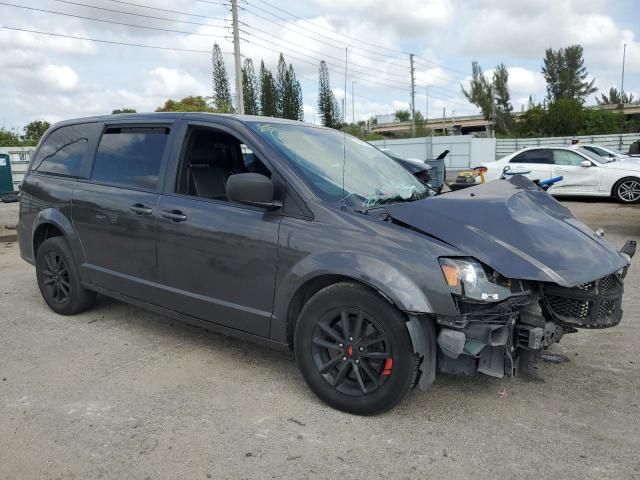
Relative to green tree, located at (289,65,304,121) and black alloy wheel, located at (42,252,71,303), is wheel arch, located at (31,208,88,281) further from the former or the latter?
green tree, located at (289,65,304,121)

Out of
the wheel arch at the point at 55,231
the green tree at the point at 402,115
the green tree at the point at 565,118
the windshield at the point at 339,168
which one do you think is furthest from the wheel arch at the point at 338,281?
the green tree at the point at 402,115

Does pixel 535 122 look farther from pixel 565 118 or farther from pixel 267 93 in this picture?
pixel 267 93

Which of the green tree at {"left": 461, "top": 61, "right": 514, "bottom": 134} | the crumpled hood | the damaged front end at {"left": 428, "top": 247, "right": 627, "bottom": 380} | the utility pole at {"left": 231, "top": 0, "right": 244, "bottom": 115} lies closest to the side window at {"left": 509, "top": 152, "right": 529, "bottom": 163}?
the crumpled hood

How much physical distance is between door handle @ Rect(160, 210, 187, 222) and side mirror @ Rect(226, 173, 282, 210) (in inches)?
24.5

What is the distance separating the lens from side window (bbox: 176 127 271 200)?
3.84 metres

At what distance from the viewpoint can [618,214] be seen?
1135 centimetres

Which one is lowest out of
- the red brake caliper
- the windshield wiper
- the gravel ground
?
the gravel ground

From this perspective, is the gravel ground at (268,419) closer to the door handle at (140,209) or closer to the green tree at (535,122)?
the door handle at (140,209)

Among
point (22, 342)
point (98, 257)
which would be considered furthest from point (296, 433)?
point (22, 342)

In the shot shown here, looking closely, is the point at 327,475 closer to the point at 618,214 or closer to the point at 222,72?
the point at 618,214

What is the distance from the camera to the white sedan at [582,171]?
1292 centimetres

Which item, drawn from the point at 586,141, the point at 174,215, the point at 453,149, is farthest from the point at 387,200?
the point at 586,141

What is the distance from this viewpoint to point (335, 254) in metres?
3.02

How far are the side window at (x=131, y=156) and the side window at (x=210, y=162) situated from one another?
23cm
